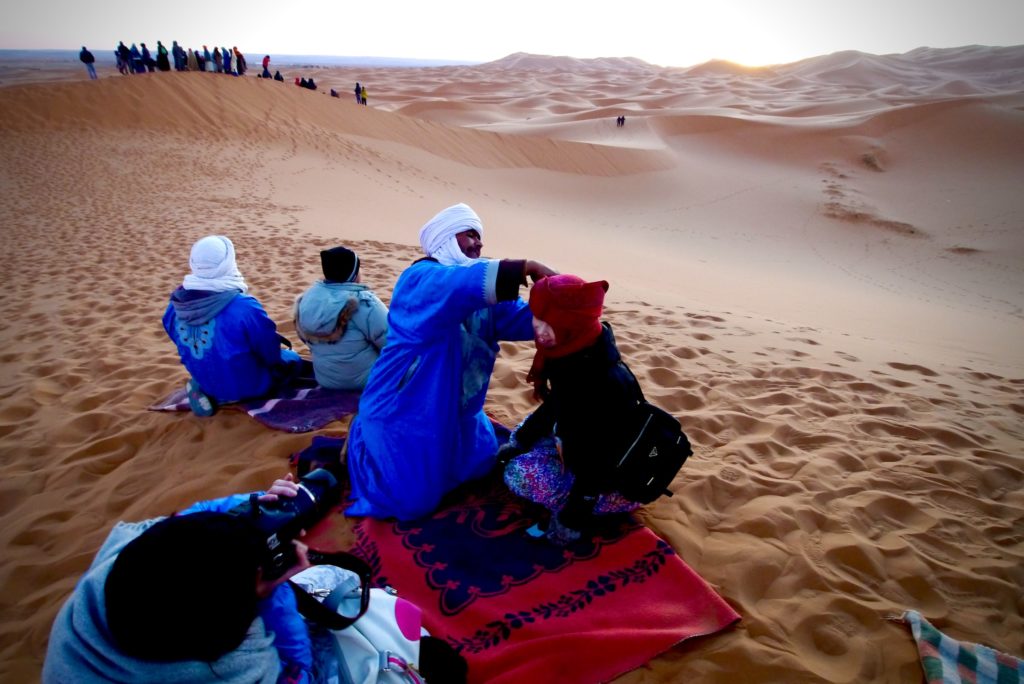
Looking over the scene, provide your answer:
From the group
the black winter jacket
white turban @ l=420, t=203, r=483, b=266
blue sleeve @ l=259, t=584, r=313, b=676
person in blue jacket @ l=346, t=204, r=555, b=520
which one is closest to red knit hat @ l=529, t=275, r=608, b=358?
the black winter jacket

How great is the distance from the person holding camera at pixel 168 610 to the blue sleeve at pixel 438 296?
1111 millimetres

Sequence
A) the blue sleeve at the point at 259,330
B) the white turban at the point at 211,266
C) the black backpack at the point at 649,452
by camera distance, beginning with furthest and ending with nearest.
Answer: the blue sleeve at the point at 259,330 → the white turban at the point at 211,266 → the black backpack at the point at 649,452

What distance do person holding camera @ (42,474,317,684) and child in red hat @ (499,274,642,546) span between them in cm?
124

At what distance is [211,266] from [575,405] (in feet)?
7.78

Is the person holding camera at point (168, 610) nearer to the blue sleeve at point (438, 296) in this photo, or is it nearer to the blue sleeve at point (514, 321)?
the blue sleeve at point (438, 296)

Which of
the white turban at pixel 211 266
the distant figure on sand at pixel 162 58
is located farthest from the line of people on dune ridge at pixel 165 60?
the white turban at pixel 211 266

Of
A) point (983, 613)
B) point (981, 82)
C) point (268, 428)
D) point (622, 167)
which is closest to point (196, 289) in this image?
point (268, 428)

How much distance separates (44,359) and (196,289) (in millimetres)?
2196

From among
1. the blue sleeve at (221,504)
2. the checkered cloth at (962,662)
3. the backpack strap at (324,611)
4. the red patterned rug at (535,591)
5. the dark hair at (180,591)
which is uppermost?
the dark hair at (180,591)

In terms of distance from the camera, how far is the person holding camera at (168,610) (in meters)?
1.04

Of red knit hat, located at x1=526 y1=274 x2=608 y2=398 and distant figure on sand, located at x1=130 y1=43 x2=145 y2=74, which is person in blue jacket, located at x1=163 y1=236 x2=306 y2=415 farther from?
distant figure on sand, located at x1=130 y1=43 x2=145 y2=74

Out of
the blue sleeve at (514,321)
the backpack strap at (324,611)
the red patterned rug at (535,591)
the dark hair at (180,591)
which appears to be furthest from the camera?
the blue sleeve at (514,321)

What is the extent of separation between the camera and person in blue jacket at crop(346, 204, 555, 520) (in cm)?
235

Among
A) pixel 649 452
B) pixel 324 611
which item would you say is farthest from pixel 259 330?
pixel 649 452
